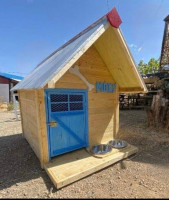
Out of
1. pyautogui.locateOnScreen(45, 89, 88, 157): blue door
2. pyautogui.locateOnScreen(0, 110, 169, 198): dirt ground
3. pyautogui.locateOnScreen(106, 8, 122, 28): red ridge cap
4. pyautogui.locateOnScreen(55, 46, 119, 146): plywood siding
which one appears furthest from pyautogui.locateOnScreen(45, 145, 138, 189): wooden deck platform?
pyautogui.locateOnScreen(106, 8, 122, 28): red ridge cap

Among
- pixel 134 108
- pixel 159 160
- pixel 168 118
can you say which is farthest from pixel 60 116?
pixel 134 108

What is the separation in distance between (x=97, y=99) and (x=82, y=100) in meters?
0.60

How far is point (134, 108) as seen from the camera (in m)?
13.5

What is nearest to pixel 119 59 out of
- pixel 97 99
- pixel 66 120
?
pixel 97 99

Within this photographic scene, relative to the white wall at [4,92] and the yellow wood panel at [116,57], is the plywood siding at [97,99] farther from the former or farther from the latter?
the white wall at [4,92]

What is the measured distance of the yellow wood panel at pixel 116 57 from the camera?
333cm

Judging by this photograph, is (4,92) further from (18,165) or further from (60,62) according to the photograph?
(60,62)

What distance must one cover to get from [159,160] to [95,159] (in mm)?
2023

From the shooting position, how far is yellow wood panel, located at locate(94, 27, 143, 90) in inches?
131

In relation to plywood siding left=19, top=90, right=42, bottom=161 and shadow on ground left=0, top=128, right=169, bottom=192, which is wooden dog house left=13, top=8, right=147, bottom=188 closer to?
plywood siding left=19, top=90, right=42, bottom=161

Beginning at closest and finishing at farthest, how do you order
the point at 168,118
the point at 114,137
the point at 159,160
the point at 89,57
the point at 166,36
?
the point at 159,160 → the point at 89,57 → the point at 114,137 → the point at 168,118 → the point at 166,36

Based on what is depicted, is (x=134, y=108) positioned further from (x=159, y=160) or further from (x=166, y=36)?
(x=159, y=160)

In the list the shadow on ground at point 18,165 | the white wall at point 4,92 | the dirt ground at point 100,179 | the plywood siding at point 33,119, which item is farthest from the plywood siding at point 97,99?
the white wall at point 4,92

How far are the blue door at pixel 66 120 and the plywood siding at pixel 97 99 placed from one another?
227mm
